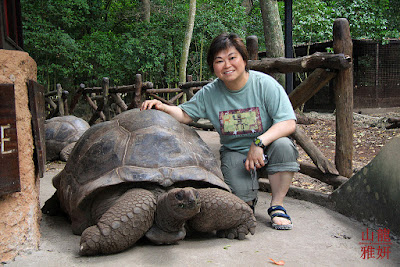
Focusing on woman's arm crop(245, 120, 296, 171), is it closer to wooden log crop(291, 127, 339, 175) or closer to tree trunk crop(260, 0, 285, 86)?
wooden log crop(291, 127, 339, 175)

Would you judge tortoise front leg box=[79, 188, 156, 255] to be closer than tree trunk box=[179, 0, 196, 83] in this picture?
Yes

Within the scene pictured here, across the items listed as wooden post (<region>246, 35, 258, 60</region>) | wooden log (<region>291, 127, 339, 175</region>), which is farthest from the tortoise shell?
wooden post (<region>246, 35, 258, 60</region>)

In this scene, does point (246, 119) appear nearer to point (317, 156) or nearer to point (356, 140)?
point (317, 156)

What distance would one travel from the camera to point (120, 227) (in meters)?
1.95

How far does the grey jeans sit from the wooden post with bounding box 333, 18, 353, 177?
2.85 feet

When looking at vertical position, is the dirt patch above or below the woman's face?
below

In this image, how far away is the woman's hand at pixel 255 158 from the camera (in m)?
2.50

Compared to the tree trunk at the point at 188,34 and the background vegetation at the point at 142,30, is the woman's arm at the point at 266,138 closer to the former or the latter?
the background vegetation at the point at 142,30

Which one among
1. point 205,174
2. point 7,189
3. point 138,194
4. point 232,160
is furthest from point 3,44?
point 232,160

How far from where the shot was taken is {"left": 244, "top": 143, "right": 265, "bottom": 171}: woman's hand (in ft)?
8.19

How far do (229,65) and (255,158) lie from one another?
645mm

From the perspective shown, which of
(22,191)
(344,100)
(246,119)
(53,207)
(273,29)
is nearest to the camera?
(22,191)

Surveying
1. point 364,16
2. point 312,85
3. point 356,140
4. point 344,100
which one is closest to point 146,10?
point 364,16

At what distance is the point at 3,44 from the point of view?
2.24 metres
